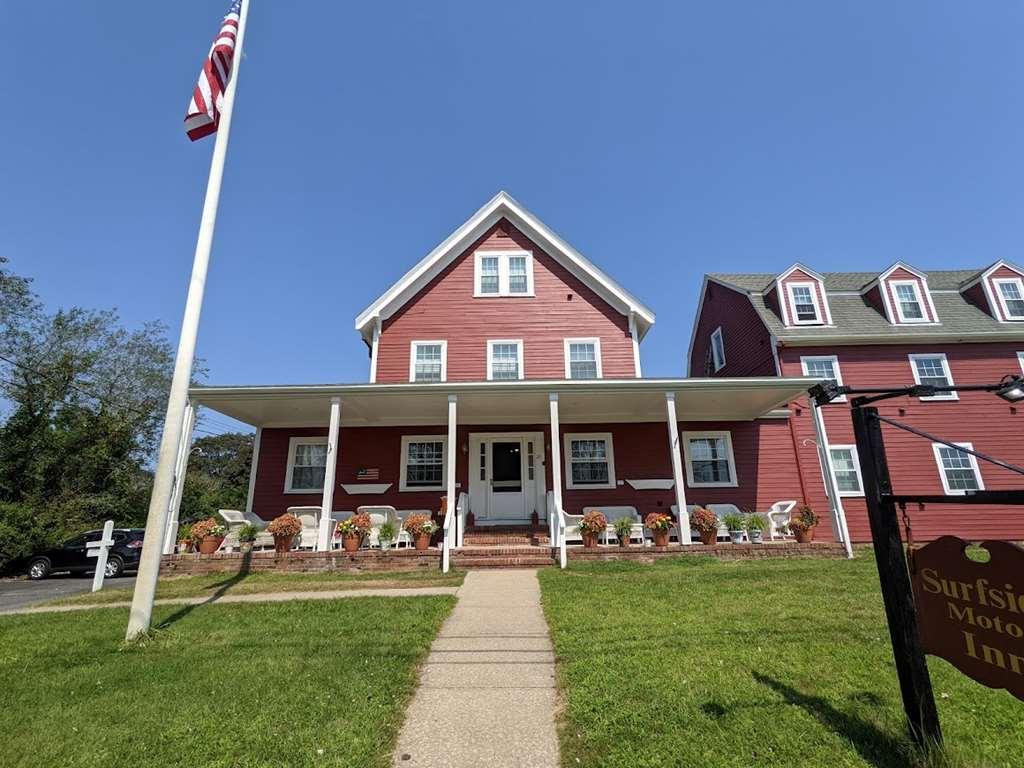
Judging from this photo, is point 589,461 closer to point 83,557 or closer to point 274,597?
point 274,597

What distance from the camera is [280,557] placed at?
9375 millimetres

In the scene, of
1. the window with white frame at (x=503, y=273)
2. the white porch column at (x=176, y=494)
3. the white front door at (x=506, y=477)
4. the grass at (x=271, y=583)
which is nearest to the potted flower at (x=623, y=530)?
the white front door at (x=506, y=477)

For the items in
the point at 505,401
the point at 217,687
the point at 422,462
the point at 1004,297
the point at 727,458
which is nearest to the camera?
the point at 217,687

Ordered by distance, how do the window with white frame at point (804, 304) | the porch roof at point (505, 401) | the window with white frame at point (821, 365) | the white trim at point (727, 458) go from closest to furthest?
the porch roof at point (505, 401), the white trim at point (727, 458), the window with white frame at point (821, 365), the window with white frame at point (804, 304)

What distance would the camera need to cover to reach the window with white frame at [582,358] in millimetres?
13695

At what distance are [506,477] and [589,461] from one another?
234cm

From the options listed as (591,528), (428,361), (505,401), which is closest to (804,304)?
(505,401)

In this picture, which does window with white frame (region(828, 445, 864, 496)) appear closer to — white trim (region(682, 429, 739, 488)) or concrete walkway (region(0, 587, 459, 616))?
white trim (region(682, 429, 739, 488))

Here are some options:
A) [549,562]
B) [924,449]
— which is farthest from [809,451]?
[549,562]

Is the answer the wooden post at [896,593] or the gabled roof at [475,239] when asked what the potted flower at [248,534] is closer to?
the gabled roof at [475,239]

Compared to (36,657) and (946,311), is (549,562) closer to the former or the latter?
(36,657)

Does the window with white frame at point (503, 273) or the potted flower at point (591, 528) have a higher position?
the window with white frame at point (503, 273)

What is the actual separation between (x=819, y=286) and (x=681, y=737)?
53.7 ft

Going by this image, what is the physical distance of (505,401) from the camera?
11.1 meters
